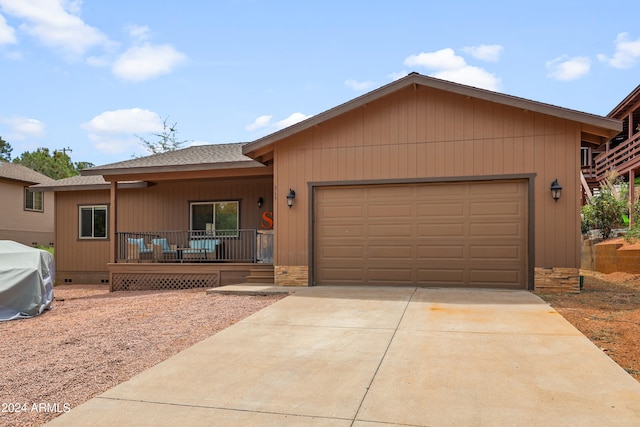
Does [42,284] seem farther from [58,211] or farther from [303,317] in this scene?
[58,211]

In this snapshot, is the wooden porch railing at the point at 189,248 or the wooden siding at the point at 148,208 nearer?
the wooden porch railing at the point at 189,248

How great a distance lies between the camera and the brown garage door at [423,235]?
9.25 m

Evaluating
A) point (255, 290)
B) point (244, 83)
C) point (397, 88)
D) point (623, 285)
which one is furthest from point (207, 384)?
point (244, 83)

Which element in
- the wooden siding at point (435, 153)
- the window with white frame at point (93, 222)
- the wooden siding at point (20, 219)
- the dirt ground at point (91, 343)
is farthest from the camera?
the wooden siding at point (20, 219)

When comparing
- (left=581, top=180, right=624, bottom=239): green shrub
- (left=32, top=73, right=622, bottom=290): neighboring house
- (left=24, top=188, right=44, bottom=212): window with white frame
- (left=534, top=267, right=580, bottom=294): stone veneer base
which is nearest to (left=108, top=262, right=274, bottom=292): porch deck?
(left=32, top=73, right=622, bottom=290): neighboring house

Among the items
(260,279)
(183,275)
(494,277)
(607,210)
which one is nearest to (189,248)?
(183,275)

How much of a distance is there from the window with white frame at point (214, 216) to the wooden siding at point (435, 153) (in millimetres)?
3865

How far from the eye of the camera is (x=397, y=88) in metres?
9.45

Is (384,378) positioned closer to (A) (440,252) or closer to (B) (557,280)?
(A) (440,252)

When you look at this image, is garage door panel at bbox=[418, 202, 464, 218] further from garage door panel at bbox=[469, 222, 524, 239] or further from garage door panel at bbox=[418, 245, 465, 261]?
garage door panel at bbox=[418, 245, 465, 261]

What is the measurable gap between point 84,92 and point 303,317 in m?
24.6

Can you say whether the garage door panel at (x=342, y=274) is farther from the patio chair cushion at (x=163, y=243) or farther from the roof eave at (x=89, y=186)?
the roof eave at (x=89, y=186)

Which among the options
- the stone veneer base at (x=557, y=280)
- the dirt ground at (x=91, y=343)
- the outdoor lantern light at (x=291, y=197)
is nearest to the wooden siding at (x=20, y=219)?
the dirt ground at (x=91, y=343)

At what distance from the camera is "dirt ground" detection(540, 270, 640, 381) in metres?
5.02
